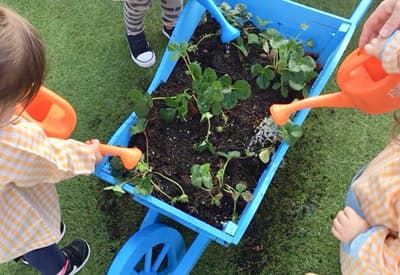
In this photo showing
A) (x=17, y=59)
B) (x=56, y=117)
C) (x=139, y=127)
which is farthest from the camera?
(x=139, y=127)

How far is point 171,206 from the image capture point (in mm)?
1020

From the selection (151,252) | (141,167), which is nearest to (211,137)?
(141,167)

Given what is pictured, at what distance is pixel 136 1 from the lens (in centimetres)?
133

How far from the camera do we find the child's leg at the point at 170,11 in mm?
1396

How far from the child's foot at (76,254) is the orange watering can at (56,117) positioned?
365 mm

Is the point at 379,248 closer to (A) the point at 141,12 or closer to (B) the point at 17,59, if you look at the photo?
(B) the point at 17,59

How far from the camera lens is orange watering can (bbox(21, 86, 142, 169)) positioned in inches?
39.3

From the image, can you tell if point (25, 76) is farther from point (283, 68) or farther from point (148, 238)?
point (283, 68)

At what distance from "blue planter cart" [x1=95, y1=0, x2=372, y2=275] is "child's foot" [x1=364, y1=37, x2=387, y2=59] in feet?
0.83

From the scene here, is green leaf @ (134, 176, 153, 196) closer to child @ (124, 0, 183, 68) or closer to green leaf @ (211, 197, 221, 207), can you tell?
green leaf @ (211, 197, 221, 207)

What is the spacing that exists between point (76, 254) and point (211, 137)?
1.47ft

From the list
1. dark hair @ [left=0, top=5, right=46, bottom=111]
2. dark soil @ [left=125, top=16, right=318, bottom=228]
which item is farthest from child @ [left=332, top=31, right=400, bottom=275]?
dark hair @ [left=0, top=5, right=46, bottom=111]

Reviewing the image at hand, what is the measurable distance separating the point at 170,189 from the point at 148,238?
108 millimetres

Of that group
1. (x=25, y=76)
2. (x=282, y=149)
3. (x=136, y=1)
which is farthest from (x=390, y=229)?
(x=136, y=1)
